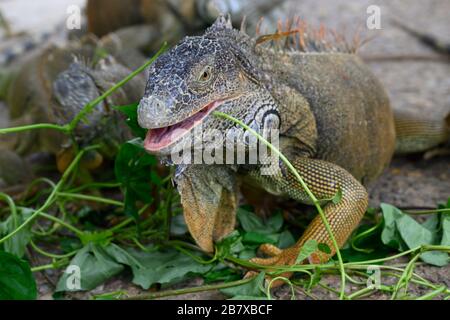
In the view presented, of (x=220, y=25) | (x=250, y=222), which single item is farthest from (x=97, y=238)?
(x=220, y=25)

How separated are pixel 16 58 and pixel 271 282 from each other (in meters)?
6.54

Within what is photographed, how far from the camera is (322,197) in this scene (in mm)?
3287

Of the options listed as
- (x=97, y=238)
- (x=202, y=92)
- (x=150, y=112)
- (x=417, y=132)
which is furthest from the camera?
(x=417, y=132)

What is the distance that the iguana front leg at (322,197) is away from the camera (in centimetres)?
320

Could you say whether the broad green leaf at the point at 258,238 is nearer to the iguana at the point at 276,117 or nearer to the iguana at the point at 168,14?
the iguana at the point at 276,117

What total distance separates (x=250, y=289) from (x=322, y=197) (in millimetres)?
596

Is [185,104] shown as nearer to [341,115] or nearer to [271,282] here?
[271,282]

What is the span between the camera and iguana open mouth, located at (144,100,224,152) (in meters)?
2.69

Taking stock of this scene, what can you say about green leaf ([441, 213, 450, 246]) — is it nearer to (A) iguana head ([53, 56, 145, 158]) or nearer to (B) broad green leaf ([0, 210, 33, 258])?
(A) iguana head ([53, 56, 145, 158])

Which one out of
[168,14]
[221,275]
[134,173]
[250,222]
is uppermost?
[168,14]

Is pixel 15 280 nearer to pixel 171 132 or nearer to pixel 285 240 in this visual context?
pixel 171 132

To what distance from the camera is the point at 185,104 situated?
2.73m

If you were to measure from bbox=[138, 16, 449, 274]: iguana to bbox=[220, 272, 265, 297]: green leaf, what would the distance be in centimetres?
17

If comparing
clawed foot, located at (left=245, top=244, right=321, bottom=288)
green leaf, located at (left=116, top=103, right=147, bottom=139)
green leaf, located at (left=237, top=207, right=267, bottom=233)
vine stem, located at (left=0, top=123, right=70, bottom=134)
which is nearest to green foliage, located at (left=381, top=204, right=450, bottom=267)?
clawed foot, located at (left=245, top=244, right=321, bottom=288)
